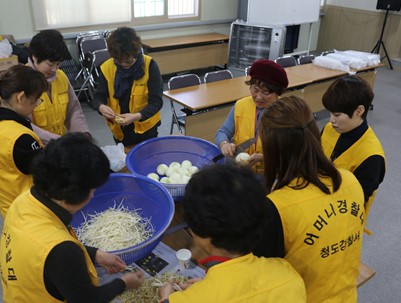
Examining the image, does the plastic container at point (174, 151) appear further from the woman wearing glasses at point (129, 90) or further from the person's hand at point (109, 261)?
the person's hand at point (109, 261)

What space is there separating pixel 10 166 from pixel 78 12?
4.46 m

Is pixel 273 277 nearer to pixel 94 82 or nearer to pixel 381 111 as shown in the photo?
pixel 94 82

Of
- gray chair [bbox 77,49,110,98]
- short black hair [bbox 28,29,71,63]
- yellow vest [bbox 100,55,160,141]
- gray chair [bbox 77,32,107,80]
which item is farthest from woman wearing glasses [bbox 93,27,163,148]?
gray chair [bbox 77,32,107,80]

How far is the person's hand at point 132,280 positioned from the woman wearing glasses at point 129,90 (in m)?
1.19

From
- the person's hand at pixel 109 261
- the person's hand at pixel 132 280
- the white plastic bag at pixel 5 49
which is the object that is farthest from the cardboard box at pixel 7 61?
the person's hand at pixel 132 280

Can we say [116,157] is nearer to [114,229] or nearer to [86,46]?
[114,229]

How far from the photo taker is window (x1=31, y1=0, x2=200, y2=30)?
505 cm

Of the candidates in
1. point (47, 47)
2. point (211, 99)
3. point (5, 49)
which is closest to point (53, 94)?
point (47, 47)

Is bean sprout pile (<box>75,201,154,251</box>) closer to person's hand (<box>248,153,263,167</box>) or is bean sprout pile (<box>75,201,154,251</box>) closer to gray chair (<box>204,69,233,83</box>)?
person's hand (<box>248,153,263,167</box>)

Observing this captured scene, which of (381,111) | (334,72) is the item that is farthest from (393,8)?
(334,72)

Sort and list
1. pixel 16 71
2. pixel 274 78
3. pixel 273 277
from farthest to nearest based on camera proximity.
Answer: pixel 274 78 → pixel 16 71 → pixel 273 277

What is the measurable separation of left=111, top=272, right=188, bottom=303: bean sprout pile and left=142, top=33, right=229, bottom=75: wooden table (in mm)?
4946

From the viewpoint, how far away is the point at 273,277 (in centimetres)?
90

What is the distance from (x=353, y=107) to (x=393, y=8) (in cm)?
682
